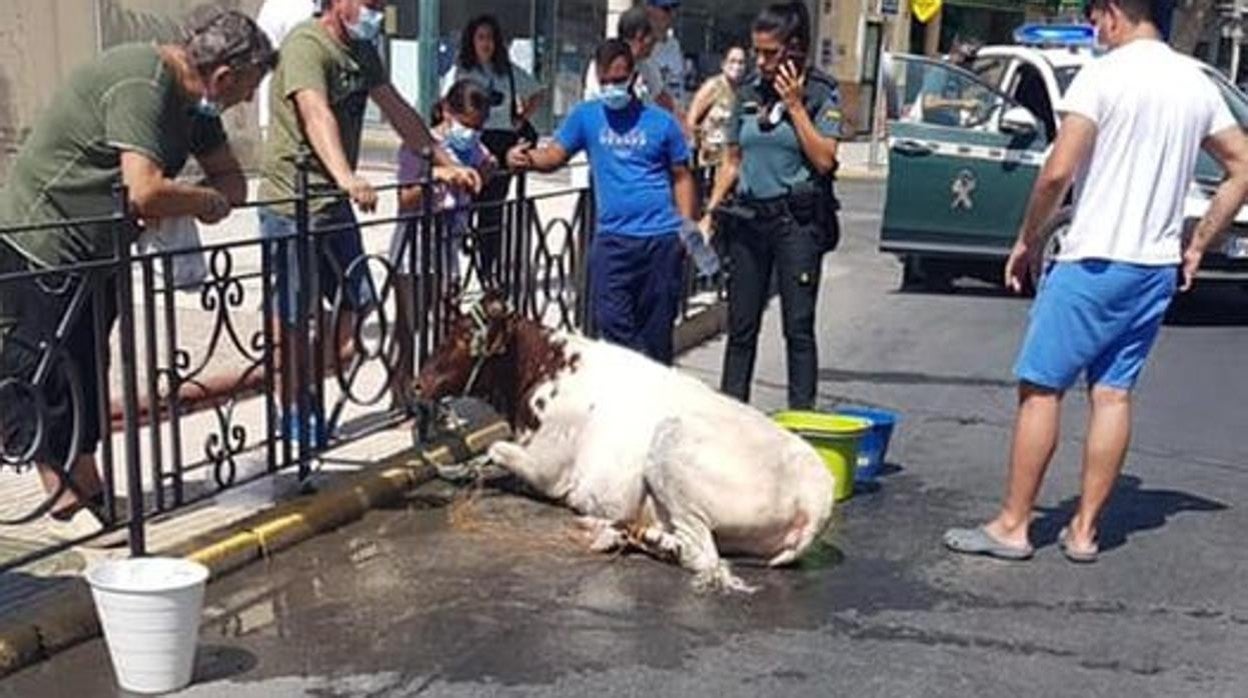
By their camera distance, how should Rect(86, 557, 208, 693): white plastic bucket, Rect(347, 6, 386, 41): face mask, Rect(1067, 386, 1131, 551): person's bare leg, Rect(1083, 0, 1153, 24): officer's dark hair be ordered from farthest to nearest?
Rect(347, 6, 386, 41): face mask, Rect(1067, 386, 1131, 551): person's bare leg, Rect(1083, 0, 1153, 24): officer's dark hair, Rect(86, 557, 208, 693): white plastic bucket

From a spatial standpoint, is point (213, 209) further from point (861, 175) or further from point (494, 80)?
point (861, 175)

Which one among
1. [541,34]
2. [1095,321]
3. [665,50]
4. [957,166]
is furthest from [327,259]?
[541,34]

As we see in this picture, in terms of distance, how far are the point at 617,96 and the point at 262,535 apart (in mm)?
2365

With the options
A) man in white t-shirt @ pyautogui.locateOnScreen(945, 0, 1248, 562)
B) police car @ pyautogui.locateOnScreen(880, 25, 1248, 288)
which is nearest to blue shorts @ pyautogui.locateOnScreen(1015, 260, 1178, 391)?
man in white t-shirt @ pyautogui.locateOnScreen(945, 0, 1248, 562)

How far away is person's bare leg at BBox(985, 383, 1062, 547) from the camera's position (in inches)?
210

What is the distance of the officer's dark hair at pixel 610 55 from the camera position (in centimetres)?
621

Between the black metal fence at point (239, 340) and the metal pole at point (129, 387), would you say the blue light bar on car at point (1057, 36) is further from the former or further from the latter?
the metal pole at point (129, 387)

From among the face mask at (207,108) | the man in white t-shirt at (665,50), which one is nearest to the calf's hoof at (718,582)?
the face mask at (207,108)

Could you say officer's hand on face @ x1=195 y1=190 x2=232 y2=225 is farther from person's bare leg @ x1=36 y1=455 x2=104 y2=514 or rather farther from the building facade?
the building facade

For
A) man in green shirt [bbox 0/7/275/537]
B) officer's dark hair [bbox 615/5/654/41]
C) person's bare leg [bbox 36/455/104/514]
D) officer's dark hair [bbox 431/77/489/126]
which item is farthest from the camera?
officer's dark hair [bbox 431/77/489/126]

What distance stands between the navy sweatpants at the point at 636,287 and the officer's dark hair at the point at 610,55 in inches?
27.9

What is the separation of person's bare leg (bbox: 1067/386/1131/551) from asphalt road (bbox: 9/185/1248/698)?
0.14 meters

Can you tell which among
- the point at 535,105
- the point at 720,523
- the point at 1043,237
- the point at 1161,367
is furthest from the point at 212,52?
the point at 1161,367

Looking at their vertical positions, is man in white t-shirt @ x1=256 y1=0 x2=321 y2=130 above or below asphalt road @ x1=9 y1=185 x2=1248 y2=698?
above
